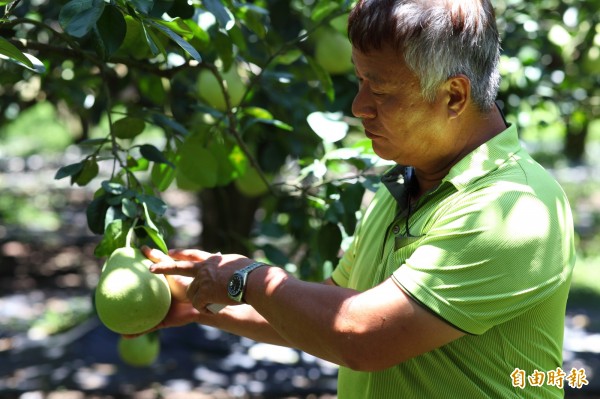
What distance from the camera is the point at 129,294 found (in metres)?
1.47

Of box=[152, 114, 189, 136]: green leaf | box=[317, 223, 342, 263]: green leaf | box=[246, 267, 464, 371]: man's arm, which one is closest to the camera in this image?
box=[246, 267, 464, 371]: man's arm

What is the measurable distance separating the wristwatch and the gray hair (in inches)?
15.8

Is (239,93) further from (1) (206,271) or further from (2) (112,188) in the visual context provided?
(1) (206,271)

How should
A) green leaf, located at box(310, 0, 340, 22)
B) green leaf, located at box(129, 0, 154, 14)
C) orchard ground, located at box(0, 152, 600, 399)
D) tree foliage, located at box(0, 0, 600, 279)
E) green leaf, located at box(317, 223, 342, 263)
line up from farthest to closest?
orchard ground, located at box(0, 152, 600, 399)
green leaf, located at box(310, 0, 340, 22)
green leaf, located at box(317, 223, 342, 263)
tree foliage, located at box(0, 0, 600, 279)
green leaf, located at box(129, 0, 154, 14)

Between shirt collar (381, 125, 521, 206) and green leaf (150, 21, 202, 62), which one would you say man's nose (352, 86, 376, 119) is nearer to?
shirt collar (381, 125, 521, 206)

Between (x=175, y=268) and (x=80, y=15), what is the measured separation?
1.54 ft

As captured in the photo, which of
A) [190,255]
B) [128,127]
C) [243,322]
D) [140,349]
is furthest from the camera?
[140,349]

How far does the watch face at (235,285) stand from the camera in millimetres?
1319

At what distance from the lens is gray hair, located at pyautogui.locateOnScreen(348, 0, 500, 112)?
1.28 meters

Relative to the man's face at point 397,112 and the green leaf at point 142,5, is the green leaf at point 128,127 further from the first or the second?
the man's face at point 397,112

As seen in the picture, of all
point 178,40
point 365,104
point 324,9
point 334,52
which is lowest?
point 334,52

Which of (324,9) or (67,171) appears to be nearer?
(67,171)

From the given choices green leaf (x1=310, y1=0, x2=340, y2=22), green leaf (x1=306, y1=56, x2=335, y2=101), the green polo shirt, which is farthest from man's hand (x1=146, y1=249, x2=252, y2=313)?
green leaf (x1=310, y1=0, x2=340, y2=22)

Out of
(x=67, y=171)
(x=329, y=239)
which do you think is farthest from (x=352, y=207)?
(x=67, y=171)
